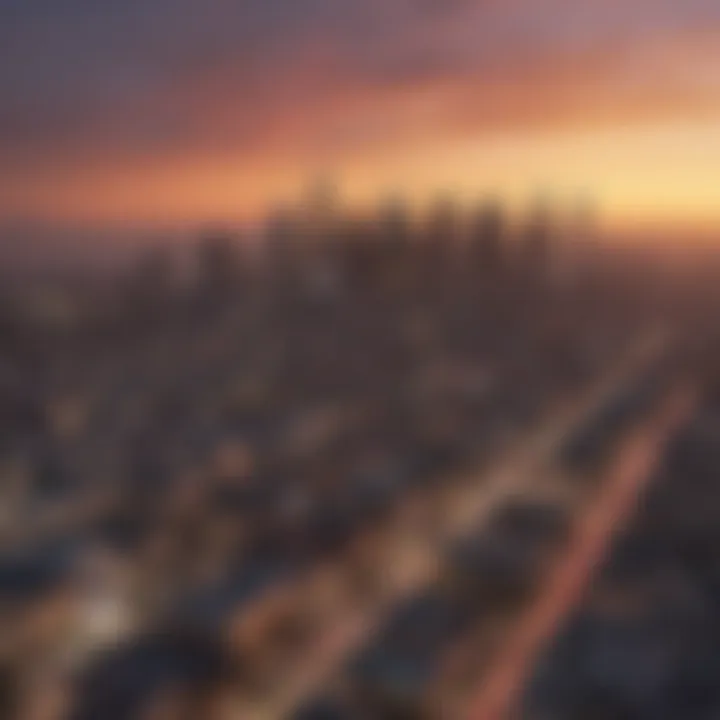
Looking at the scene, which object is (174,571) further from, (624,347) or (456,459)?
(624,347)

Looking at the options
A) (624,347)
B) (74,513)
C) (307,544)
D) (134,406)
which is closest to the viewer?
(307,544)

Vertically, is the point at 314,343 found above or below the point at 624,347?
above

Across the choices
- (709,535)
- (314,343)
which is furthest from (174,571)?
(314,343)

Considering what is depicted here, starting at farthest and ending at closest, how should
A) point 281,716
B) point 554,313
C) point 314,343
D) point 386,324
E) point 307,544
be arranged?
point 554,313
point 386,324
point 314,343
point 307,544
point 281,716

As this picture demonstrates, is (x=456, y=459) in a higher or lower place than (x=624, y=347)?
higher

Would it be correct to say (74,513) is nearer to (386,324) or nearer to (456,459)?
(456,459)

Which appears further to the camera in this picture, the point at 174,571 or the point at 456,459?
the point at 456,459

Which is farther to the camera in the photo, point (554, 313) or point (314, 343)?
point (554, 313)

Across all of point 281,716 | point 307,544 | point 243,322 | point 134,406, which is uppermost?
point 281,716

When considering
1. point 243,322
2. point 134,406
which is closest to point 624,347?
point 243,322
